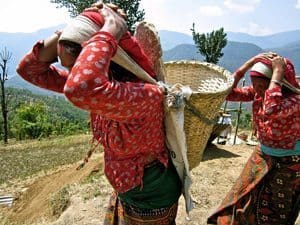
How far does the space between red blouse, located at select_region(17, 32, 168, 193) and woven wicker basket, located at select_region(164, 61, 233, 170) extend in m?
0.15

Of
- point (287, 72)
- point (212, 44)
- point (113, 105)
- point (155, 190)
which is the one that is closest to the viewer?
point (113, 105)

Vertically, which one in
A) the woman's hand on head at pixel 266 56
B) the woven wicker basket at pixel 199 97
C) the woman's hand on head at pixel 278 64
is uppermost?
the woman's hand on head at pixel 266 56

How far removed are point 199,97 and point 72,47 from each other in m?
0.58

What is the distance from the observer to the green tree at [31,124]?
2227 cm

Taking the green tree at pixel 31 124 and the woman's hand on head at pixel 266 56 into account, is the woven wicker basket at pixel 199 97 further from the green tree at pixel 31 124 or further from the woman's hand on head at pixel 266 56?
the green tree at pixel 31 124

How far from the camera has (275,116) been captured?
2619 mm

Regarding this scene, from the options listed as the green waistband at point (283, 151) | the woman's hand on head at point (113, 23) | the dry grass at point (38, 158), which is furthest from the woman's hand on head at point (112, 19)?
the dry grass at point (38, 158)

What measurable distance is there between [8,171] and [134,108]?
934 cm

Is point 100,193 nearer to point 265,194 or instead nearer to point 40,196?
point 40,196

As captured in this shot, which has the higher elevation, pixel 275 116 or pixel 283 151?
pixel 275 116

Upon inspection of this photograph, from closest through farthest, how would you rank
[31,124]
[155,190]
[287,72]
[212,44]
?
[155,190] < [287,72] < [212,44] < [31,124]

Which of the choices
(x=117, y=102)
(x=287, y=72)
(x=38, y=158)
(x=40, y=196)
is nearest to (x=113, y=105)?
(x=117, y=102)

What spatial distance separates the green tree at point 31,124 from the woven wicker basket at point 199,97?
64.0 feet

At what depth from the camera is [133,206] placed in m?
1.90
